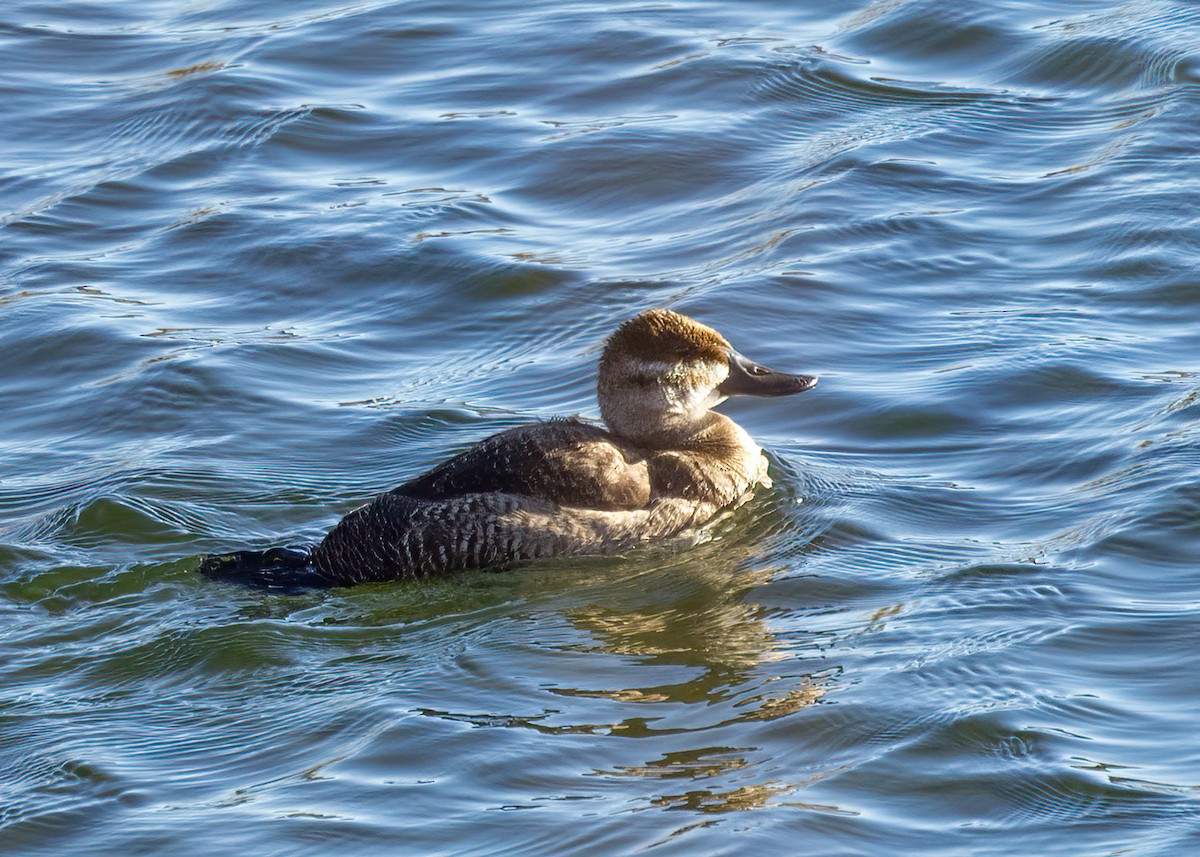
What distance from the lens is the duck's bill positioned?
8977 millimetres

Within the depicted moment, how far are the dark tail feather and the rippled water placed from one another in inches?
5.5

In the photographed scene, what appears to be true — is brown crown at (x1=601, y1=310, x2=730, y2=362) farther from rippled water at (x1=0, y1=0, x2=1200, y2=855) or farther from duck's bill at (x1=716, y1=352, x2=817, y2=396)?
rippled water at (x1=0, y1=0, x2=1200, y2=855)

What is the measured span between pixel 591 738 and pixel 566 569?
1.71 m

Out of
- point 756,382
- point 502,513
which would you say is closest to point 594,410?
point 756,382

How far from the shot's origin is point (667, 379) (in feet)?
28.6

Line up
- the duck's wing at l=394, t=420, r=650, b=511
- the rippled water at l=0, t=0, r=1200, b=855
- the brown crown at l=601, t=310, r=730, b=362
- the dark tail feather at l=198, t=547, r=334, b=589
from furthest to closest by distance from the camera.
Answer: the brown crown at l=601, t=310, r=730, b=362 → the duck's wing at l=394, t=420, r=650, b=511 → the dark tail feather at l=198, t=547, r=334, b=589 → the rippled water at l=0, t=0, r=1200, b=855

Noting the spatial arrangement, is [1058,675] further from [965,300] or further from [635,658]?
[965,300]

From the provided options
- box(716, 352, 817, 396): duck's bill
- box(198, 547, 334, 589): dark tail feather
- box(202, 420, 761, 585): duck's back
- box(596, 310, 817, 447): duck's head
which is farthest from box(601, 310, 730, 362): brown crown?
box(198, 547, 334, 589): dark tail feather

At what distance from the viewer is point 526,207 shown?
12.5m

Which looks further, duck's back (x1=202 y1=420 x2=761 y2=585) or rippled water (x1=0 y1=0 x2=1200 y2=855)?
duck's back (x1=202 y1=420 x2=761 y2=585)

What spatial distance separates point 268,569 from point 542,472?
1214 mm

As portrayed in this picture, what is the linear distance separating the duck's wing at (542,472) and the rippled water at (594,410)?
335 millimetres

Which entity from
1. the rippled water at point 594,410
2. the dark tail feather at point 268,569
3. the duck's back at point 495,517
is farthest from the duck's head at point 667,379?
the dark tail feather at point 268,569

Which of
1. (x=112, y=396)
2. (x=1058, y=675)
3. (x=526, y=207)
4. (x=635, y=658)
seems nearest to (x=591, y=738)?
(x=635, y=658)
